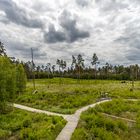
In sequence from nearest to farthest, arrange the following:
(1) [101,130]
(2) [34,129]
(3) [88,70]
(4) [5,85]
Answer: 1. (2) [34,129]
2. (1) [101,130]
3. (4) [5,85]
4. (3) [88,70]

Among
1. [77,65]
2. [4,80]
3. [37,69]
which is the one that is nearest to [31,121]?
[4,80]

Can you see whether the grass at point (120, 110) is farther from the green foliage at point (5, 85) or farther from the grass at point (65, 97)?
the green foliage at point (5, 85)

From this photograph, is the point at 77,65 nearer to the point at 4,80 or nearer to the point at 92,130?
the point at 4,80

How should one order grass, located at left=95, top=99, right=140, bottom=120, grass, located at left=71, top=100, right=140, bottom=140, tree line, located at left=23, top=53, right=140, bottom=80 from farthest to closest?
1. tree line, located at left=23, top=53, right=140, bottom=80
2. grass, located at left=95, top=99, right=140, bottom=120
3. grass, located at left=71, top=100, right=140, bottom=140

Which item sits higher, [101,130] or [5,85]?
[5,85]

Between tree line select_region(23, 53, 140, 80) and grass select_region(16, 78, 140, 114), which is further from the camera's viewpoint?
tree line select_region(23, 53, 140, 80)

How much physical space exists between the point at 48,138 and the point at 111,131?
7.62 metres

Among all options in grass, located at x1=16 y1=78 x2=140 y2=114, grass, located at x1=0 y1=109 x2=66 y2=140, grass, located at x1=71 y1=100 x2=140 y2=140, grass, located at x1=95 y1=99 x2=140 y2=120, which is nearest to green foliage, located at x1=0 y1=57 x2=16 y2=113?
grass, located at x1=16 y1=78 x2=140 y2=114

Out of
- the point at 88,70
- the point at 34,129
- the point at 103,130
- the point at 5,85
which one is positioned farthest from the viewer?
the point at 88,70

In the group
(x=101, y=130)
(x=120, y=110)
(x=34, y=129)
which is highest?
(x=34, y=129)

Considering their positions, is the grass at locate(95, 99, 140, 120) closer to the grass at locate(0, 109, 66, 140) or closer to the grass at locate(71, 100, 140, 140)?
the grass at locate(71, 100, 140, 140)

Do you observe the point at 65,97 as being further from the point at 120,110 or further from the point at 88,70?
the point at 88,70

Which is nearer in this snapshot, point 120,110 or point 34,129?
point 34,129

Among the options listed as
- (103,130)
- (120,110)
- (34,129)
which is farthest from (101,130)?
(120,110)
